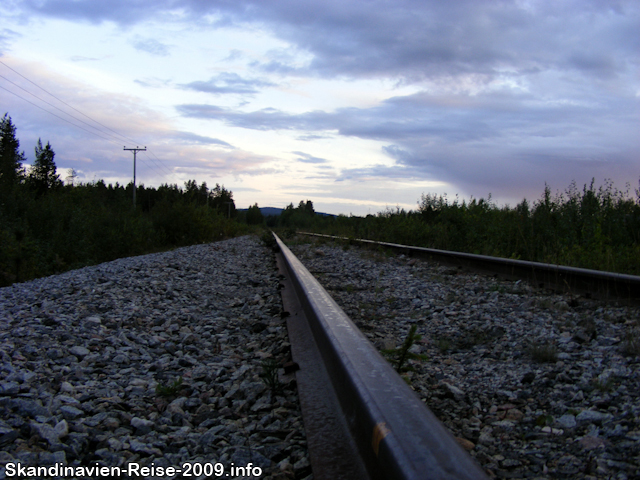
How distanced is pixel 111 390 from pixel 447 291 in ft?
10.9

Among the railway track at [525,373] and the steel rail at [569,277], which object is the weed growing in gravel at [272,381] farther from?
the steel rail at [569,277]

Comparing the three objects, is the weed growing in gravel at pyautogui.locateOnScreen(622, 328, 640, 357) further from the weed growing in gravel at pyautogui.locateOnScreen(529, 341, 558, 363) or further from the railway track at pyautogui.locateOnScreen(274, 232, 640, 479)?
the weed growing in gravel at pyautogui.locateOnScreen(529, 341, 558, 363)

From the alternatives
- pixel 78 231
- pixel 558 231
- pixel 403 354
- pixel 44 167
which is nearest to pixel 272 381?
pixel 403 354

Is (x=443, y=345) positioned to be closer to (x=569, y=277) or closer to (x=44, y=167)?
(x=569, y=277)

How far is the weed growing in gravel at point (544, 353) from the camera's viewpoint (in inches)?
85.7

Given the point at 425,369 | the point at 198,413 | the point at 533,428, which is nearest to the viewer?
the point at 533,428

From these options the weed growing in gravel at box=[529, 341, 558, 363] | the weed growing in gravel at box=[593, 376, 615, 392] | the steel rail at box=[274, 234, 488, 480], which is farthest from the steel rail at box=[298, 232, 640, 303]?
the steel rail at box=[274, 234, 488, 480]

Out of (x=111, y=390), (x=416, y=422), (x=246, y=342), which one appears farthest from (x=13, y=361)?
(x=416, y=422)

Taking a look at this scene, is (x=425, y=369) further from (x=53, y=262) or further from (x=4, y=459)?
(x=53, y=262)

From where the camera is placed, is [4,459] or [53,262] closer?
[4,459]

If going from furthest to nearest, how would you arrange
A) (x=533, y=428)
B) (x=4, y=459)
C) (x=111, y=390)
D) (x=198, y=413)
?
(x=111, y=390) < (x=198, y=413) < (x=533, y=428) < (x=4, y=459)

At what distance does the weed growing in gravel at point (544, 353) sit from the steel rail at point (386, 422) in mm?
1178

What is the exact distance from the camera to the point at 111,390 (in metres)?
1.96

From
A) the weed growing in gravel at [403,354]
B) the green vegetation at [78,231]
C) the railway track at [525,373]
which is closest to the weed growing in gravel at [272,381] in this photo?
the railway track at [525,373]
